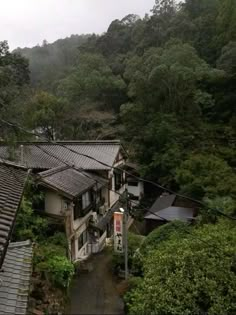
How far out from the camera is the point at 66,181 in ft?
57.8

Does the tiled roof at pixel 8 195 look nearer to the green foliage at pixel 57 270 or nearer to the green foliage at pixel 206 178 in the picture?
the green foliage at pixel 57 270

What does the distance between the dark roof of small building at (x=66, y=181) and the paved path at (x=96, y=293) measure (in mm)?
4022

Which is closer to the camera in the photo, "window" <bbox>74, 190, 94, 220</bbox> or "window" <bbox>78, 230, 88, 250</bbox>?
"window" <bbox>74, 190, 94, 220</bbox>

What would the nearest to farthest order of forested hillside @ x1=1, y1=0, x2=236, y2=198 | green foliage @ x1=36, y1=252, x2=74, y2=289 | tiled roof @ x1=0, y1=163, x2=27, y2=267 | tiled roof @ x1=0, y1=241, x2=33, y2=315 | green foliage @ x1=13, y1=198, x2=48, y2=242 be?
1. tiled roof @ x1=0, y1=163, x2=27, y2=267
2. tiled roof @ x1=0, y1=241, x2=33, y2=315
3. green foliage @ x1=36, y1=252, x2=74, y2=289
4. green foliage @ x1=13, y1=198, x2=48, y2=242
5. forested hillside @ x1=1, y1=0, x2=236, y2=198

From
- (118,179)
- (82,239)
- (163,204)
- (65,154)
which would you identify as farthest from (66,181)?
(118,179)

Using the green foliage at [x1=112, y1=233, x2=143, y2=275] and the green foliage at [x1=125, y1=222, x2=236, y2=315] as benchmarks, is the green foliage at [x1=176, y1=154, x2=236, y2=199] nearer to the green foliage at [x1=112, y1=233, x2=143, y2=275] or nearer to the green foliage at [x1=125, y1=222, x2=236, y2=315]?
the green foliage at [x1=112, y1=233, x2=143, y2=275]

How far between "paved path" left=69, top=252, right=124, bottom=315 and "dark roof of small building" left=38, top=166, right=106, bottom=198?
402 centimetres

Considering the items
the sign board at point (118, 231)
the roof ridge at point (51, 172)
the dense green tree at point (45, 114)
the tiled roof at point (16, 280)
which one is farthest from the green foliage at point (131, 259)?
the dense green tree at point (45, 114)

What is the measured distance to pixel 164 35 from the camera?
3984 cm

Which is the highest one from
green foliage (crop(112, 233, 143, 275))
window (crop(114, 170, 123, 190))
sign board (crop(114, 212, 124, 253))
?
window (crop(114, 170, 123, 190))

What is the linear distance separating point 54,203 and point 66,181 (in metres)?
1.38

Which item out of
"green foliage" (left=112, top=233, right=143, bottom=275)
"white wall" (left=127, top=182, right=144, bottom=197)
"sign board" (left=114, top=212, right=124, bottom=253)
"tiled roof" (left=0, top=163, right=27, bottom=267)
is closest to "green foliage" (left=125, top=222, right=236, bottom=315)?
"green foliage" (left=112, top=233, right=143, bottom=275)

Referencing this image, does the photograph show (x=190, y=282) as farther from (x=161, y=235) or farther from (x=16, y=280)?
(x=16, y=280)

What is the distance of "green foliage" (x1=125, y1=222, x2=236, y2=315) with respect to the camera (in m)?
8.89
